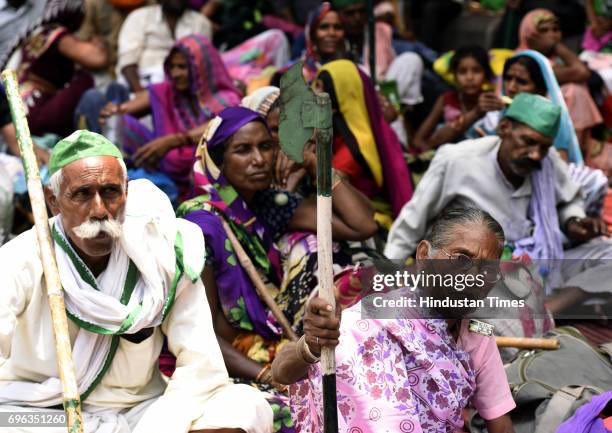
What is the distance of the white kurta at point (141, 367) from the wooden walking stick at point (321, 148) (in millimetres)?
571

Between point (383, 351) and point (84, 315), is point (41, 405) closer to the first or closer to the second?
point (84, 315)

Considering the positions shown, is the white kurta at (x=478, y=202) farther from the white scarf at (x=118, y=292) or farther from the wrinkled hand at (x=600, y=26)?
the wrinkled hand at (x=600, y=26)

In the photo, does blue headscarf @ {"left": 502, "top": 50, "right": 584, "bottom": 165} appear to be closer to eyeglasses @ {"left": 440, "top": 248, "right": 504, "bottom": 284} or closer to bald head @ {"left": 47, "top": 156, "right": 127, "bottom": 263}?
eyeglasses @ {"left": 440, "top": 248, "right": 504, "bottom": 284}

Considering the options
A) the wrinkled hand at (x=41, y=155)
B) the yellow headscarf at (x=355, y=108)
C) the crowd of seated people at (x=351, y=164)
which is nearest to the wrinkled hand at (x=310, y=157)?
the crowd of seated people at (x=351, y=164)

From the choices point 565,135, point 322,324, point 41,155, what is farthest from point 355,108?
point 322,324

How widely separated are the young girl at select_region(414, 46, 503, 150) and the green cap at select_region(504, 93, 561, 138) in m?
1.51

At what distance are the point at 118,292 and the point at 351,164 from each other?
96.3 inches

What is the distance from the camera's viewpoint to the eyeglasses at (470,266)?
352cm

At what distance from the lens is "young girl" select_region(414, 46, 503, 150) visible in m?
7.20

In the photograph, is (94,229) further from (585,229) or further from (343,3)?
(343,3)

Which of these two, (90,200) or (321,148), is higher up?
(321,148)

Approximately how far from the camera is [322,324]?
10.5 feet

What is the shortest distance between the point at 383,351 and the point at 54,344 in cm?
112

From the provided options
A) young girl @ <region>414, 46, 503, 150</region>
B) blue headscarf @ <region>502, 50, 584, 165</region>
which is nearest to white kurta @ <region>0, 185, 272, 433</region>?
blue headscarf @ <region>502, 50, 584, 165</region>
